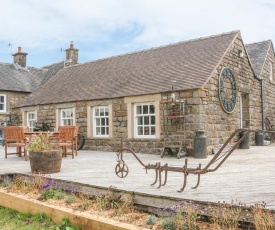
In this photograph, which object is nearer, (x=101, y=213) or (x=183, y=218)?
(x=183, y=218)

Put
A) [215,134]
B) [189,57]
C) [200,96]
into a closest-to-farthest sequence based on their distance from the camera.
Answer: [200,96]
[215,134]
[189,57]

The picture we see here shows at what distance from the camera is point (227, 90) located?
14.0 metres

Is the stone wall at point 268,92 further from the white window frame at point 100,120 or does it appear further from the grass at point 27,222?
the grass at point 27,222

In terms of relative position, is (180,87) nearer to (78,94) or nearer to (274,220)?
(78,94)

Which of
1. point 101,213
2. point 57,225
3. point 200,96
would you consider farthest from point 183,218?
point 200,96

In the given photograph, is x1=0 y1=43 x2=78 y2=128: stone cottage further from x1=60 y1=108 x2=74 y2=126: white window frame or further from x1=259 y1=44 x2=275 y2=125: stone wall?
x1=259 y1=44 x2=275 y2=125: stone wall

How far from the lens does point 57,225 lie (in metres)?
5.01

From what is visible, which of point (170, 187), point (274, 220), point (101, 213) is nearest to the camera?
point (274, 220)

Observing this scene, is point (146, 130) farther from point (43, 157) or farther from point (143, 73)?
point (43, 157)

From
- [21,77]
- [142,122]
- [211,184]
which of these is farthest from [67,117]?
[21,77]

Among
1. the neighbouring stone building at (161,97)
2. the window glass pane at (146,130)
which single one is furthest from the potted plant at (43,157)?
the window glass pane at (146,130)

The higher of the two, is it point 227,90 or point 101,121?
point 227,90

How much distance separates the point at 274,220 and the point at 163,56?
506 inches

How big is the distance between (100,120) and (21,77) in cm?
1434
